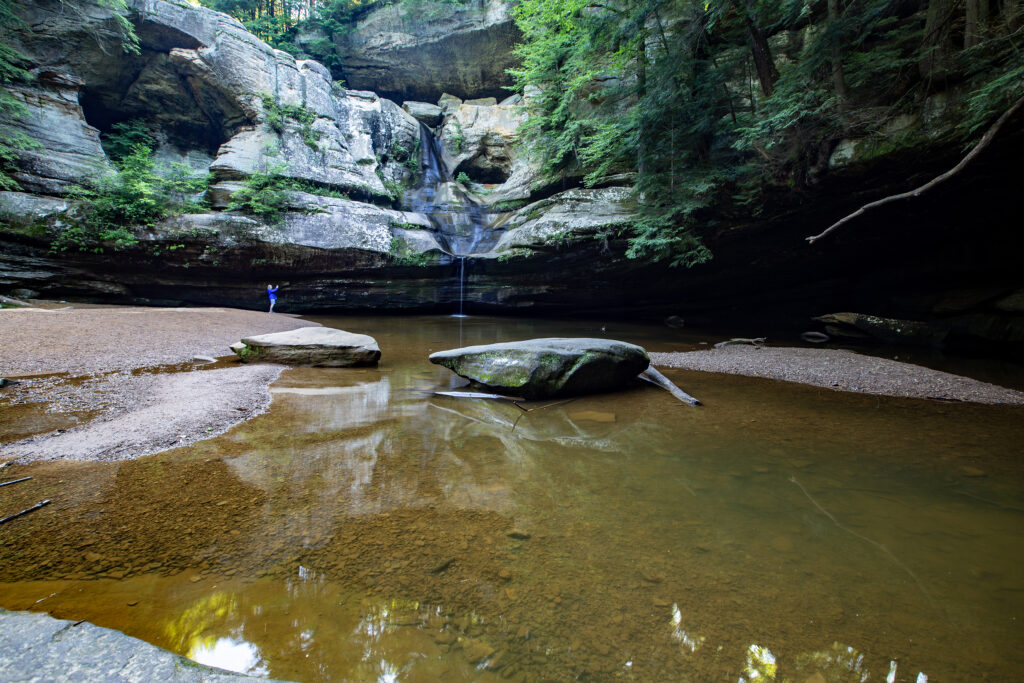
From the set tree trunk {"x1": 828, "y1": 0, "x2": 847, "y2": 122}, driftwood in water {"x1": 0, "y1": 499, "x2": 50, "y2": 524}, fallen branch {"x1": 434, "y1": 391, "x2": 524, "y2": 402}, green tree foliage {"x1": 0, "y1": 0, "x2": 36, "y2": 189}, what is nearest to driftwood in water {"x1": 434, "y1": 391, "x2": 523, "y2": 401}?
fallen branch {"x1": 434, "y1": 391, "x2": 524, "y2": 402}

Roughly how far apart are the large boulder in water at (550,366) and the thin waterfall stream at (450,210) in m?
10.4

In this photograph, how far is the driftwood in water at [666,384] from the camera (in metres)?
4.41

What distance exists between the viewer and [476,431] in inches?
135

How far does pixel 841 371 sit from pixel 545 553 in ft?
20.3

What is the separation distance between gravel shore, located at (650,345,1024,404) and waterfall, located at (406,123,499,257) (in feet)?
33.5

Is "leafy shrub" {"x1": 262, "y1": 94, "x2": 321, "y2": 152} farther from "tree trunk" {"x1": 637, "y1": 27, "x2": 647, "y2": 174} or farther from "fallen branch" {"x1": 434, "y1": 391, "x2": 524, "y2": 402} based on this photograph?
"fallen branch" {"x1": 434, "y1": 391, "x2": 524, "y2": 402}

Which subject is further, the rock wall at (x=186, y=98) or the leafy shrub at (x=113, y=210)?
the rock wall at (x=186, y=98)

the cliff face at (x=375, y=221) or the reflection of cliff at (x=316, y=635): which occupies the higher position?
the cliff face at (x=375, y=221)

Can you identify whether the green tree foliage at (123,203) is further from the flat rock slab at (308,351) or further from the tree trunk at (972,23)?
the tree trunk at (972,23)

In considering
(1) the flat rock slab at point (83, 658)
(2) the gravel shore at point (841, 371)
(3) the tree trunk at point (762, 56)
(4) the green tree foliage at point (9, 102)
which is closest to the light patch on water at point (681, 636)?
(1) the flat rock slab at point (83, 658)

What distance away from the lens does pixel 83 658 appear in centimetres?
96

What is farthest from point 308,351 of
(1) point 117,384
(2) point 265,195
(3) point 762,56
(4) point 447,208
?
(4) point 447,208

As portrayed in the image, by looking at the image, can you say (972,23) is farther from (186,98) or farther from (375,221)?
(186,98)

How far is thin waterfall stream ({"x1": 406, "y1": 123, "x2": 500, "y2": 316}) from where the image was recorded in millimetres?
15766
